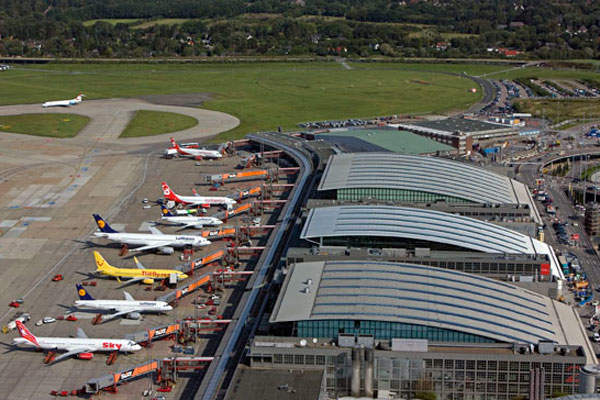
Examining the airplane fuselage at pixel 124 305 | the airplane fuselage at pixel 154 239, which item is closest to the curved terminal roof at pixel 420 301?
the airplane fuselage at pixel 124 305

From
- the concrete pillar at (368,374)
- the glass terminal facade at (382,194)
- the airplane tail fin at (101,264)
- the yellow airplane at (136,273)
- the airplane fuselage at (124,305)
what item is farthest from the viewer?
the glass terminal facade at (382,194)

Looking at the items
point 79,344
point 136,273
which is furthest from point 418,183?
point 79,344

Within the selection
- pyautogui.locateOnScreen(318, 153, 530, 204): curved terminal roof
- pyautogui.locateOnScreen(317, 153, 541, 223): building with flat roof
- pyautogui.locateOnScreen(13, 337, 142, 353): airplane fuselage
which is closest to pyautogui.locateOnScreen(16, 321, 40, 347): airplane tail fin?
pyautogui.locateOnScreen(13, 337, 142, 353): airplane fuselage

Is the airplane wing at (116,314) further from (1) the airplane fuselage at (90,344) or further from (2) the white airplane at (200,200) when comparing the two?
(2) the white airplane at (200,200)

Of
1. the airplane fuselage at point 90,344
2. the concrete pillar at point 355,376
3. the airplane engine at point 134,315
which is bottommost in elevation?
the airplane engine at point 134,315

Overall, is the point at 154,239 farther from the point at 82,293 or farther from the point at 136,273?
the point at 82,293

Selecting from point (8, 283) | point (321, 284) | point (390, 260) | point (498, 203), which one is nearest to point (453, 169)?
point (498, 203)
